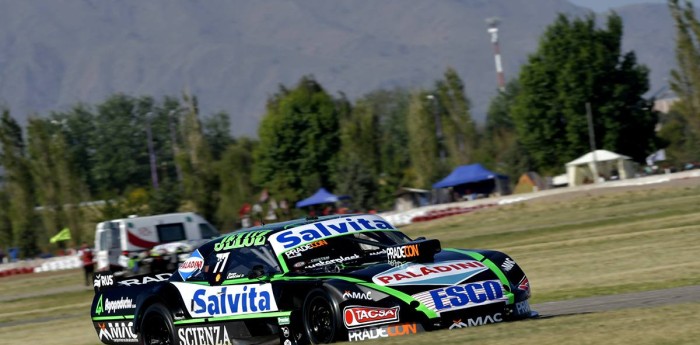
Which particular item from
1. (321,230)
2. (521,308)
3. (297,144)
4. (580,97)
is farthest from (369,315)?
(297,144)

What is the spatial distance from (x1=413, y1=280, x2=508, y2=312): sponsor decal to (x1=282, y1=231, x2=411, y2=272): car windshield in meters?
1.05

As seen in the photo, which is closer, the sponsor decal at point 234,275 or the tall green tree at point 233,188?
the sponsor decal at point 234,275

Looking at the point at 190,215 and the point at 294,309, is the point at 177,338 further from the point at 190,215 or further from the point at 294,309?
the point at 190,215

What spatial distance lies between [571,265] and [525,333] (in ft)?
34.0

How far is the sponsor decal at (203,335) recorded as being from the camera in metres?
11.4

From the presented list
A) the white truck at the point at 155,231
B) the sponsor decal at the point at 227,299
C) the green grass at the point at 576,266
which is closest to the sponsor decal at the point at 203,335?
the sponsor decal at the point at 227,299

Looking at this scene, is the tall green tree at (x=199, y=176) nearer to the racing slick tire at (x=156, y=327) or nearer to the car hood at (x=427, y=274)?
the racing slick tire at (x=156, y=327)

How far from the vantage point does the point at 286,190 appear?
86.4 m

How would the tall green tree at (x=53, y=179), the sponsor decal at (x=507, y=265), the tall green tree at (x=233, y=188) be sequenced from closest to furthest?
1. the sponsor decal at (x=507, y=265)
2. the tall green tree at (x=53, y=179)
3. the tall green tree at (x=233, y=188)

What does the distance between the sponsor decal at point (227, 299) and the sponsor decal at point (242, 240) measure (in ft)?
1.53

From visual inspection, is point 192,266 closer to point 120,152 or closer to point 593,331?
point 593,331

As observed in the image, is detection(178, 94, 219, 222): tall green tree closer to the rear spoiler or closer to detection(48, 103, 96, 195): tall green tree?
the rear spoiler

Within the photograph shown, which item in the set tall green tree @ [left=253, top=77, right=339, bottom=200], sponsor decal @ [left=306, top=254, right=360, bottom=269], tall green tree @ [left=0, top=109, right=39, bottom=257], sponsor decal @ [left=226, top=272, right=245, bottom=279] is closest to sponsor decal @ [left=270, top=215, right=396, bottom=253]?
sponsor decal @ [left=306, top=254, right=360, bottom=269]

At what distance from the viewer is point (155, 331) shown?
12.2 m
